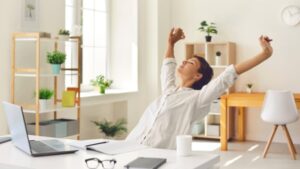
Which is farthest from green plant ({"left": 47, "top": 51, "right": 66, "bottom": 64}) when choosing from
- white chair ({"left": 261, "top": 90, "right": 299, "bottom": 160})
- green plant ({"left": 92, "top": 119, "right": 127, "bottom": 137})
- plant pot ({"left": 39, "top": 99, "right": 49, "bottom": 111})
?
white chair ({"left": 261, "top": 90, "right": 299, "bottom": 160})

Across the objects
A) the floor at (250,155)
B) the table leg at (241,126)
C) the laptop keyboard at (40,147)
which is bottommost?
the floor at (250,155)

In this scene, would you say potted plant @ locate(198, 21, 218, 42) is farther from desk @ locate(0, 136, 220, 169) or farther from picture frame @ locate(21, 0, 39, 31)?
desk @ locate(0, 136, 220, 169)

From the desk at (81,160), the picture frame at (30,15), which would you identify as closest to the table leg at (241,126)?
the picture frame at (30,15)

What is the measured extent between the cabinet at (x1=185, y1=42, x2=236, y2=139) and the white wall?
144mm

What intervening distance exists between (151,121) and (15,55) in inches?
85.9

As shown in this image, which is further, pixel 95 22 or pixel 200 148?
pixel 95 22

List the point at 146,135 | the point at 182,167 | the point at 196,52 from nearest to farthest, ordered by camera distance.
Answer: the point at 182,167
the point at 146,135
the point at 196,52

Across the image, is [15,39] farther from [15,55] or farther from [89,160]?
[89,160]

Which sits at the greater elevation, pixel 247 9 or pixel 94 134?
pixel 247 9

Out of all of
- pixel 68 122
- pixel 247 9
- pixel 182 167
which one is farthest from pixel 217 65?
pixel 182 167

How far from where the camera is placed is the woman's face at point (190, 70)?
265cm

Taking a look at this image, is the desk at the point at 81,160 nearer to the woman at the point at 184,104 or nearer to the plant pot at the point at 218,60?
the woman at the point at 184,104

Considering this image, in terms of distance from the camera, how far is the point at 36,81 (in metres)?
3.96

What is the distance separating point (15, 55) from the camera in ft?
13.8
